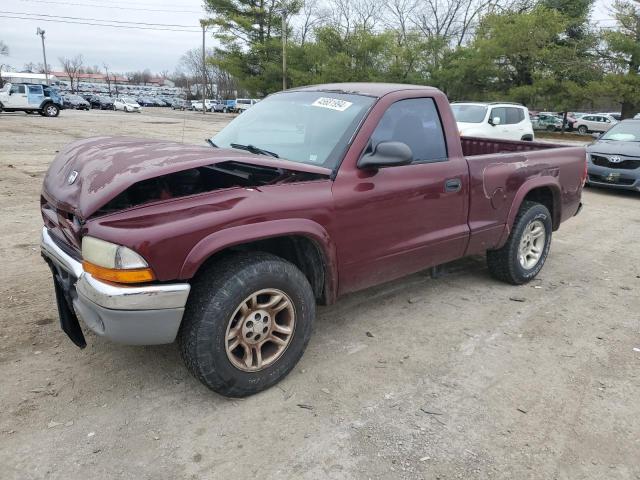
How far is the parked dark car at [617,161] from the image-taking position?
399 inches

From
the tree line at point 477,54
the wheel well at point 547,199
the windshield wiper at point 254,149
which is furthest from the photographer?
the tree line at point 477,54

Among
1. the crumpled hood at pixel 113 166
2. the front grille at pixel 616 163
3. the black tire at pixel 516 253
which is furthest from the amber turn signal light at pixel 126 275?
the front grille at pixel 616 163

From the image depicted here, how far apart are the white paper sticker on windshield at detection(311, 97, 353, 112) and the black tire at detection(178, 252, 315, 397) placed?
1.30 m

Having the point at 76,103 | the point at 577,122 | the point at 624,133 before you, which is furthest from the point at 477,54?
the point at 76,103

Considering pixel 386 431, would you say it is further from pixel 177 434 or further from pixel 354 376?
pixel 177 434

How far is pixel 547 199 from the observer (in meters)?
5.17

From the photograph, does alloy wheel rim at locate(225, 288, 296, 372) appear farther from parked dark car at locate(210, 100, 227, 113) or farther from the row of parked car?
parked dark car at locate(210, 100, 227, 113)

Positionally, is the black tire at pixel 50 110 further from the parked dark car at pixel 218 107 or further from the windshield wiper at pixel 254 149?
the windshield wiper at pixel 254 149

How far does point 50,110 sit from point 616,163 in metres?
32.8

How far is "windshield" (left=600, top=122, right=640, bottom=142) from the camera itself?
10.9m

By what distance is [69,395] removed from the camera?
2.94 metres

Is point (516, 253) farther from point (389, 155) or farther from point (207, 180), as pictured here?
point (207, 180)

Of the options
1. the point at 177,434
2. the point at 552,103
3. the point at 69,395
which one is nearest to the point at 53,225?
the point at 69,395

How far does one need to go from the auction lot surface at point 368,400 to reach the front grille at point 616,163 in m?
6.82
